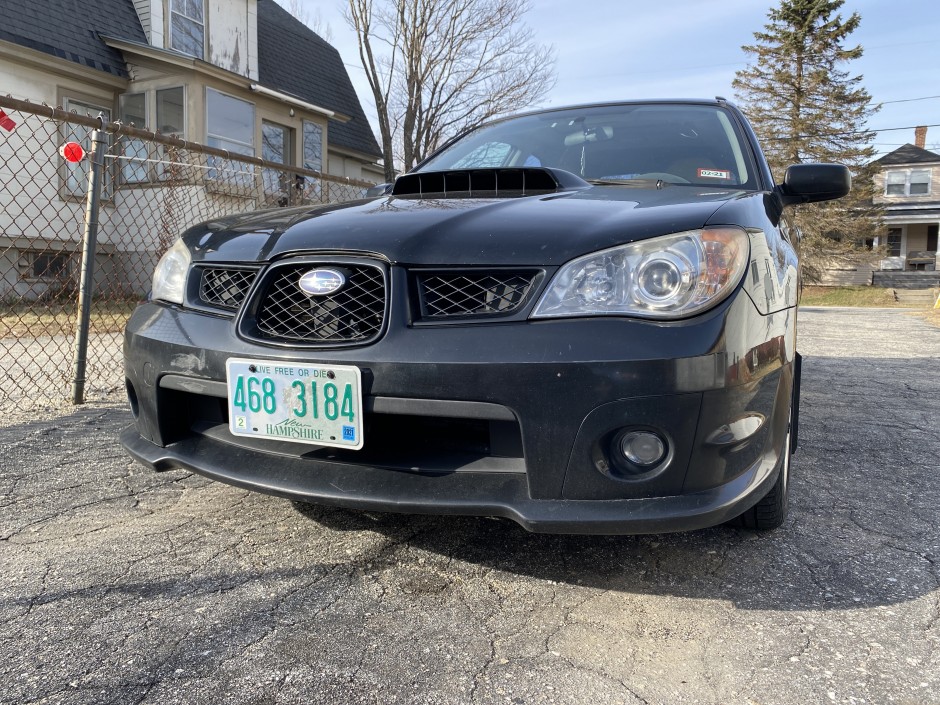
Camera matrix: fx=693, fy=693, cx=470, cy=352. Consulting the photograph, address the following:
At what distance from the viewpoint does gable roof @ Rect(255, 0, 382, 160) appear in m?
16.1

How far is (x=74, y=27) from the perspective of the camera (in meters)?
12.1

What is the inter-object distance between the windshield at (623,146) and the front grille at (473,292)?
1079 mm

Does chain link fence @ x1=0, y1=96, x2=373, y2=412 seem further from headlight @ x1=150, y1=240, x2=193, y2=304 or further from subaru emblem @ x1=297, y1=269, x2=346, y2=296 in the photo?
subaru emblem @ x1=297, y1=269, x2=346, y2=296

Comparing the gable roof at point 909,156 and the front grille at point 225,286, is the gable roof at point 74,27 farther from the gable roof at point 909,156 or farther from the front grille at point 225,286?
the gable roof at point 909,156

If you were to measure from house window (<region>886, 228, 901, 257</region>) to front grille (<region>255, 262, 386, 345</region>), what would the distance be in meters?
41.8

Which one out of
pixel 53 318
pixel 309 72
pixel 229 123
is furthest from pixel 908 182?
pixel 53 318

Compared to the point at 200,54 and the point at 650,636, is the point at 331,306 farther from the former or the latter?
the point at 200,54

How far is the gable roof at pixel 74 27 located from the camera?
11.0 m

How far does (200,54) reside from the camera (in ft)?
46.1

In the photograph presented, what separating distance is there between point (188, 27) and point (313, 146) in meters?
3.48

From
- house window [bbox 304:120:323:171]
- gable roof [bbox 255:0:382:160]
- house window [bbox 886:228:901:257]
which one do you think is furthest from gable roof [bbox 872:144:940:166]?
house window [bbox 304:120:323:171]

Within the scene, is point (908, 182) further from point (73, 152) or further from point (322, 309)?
point (322, 309)

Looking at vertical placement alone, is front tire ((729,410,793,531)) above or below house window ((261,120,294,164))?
below

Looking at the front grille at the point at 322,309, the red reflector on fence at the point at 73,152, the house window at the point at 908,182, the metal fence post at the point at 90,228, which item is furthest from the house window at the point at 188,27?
the house window at the point at 908,182
